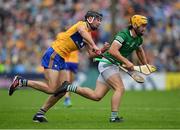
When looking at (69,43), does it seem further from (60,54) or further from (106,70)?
(106,70)

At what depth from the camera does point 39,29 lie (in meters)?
34.0

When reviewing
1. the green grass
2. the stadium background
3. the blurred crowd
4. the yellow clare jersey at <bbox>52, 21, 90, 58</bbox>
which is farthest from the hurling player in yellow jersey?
the blurred crowd

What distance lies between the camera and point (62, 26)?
33.2 metres

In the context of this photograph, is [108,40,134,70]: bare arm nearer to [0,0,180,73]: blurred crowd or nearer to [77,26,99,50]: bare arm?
[77,26,99,50]: bare arm

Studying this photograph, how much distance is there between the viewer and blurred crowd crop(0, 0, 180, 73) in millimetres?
33000

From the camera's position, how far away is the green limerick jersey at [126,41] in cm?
1507

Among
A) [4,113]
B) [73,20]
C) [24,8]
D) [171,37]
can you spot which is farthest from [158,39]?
[4,113]

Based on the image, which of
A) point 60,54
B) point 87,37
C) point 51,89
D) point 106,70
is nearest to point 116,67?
point 106,70

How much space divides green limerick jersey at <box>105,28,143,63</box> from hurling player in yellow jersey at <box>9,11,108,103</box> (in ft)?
1.78

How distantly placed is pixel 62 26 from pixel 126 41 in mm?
18254

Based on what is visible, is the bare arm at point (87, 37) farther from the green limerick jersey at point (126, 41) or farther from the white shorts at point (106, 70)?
the white shorts at point (106, 70)

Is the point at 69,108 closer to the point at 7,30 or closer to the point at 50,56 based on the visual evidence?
the point at 50,56

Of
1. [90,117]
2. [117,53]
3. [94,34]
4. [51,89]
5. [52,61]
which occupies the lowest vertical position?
[90,117]

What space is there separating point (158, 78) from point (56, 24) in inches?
233
